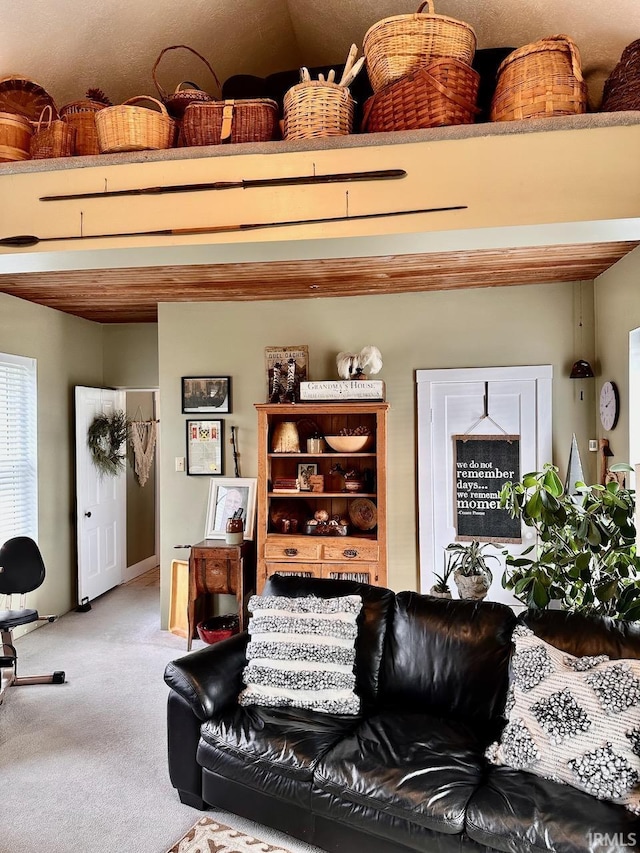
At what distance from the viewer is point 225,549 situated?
4.34m

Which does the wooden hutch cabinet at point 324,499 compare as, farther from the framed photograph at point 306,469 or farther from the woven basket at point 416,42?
the woven basket at point 416,42

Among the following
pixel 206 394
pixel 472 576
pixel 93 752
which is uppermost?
pixel 206 394

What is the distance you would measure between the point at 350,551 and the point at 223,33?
3.08 metres

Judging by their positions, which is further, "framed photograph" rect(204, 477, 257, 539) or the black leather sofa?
"framed photograph" rect(204, 477, 257, 539)

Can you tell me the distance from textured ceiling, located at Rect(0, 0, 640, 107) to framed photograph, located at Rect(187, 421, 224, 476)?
8.02 ft

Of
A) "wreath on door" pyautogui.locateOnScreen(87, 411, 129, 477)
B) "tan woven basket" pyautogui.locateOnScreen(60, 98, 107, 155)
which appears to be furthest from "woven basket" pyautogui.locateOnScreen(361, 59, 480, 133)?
"wreath on door" pyautogui.locateOnScreen(87, 411, 129, 477)

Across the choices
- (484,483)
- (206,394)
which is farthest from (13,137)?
(484,483)

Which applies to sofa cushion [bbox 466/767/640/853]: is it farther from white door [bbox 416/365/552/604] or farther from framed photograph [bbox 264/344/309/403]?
framed photograph [bbox 264/344/309/403]

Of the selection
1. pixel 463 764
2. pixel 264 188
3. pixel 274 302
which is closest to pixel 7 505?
pixel 274 302

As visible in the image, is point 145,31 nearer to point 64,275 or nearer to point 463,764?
point 64,275

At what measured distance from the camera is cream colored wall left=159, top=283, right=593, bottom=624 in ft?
14.4

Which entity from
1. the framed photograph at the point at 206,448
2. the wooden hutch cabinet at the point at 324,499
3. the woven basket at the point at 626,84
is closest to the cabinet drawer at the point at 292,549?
the wooden hutch cabinet at the point at 324,499

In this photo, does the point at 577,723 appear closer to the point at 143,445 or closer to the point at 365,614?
the point at 365,614

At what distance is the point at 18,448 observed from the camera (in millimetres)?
4805
